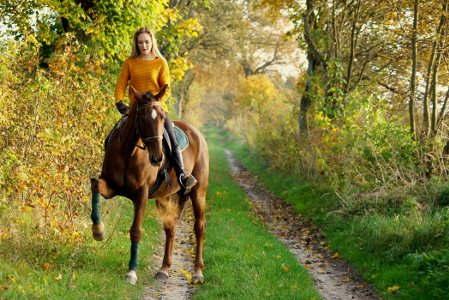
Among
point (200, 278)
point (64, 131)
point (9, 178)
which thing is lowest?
point (200, 278)

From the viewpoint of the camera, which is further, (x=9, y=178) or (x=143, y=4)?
(x=143, y=4)

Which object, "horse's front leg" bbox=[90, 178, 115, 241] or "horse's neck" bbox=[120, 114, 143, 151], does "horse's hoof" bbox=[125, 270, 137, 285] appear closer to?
"horse's front leg" bbox=[90, 178, 115, 241]

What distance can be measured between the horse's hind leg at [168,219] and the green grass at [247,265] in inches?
27.7

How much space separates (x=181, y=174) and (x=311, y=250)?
423cm

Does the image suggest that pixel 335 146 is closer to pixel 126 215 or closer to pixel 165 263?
pixel 126 215

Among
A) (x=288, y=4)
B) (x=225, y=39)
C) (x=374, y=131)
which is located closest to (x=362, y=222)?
(x=374, y=131)

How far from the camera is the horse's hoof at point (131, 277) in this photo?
6.33 metres

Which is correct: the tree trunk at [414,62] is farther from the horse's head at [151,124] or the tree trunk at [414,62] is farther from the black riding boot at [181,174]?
the horse's head at [151,124]

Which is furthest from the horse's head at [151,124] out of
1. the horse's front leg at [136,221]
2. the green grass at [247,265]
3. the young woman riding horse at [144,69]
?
the green grass at [247,265]

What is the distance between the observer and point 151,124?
5.69 metres

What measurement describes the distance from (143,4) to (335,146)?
21.0 feet

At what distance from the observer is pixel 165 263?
7.29 meters

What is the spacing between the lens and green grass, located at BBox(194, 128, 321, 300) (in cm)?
657

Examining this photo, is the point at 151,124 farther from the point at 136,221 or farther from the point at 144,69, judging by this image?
the point at 136,221
